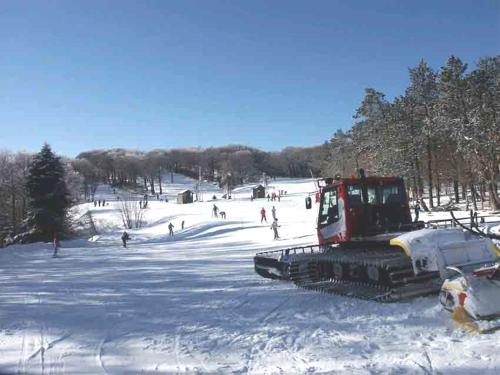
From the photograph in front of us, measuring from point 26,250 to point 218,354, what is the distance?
27056mm

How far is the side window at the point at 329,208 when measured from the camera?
40.0 feet

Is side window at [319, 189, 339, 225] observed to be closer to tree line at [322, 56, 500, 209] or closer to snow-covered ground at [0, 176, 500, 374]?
snow-covered ground at [0, 176, 500, 374]

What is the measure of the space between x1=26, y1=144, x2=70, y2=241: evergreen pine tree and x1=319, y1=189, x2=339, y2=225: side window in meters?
32.0

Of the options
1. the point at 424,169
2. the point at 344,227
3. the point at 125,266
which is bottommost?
the point at 125,266

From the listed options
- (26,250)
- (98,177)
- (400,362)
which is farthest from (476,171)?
(98,177)

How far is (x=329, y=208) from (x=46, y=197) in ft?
109

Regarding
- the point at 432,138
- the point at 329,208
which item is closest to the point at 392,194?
the point at 329,208

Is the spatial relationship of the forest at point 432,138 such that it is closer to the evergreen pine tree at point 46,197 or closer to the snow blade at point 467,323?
the evergreen pine tree at point 46,197

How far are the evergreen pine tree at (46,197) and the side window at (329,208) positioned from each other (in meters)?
32.0

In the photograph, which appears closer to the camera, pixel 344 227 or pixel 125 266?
pixel 344 227

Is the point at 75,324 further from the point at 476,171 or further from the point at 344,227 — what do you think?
the point at 476,171

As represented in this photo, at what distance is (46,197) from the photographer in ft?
131

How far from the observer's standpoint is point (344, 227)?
11.7 meters

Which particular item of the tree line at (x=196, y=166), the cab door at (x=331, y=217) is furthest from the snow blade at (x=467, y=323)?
the tree line at (x=196, y=166)
